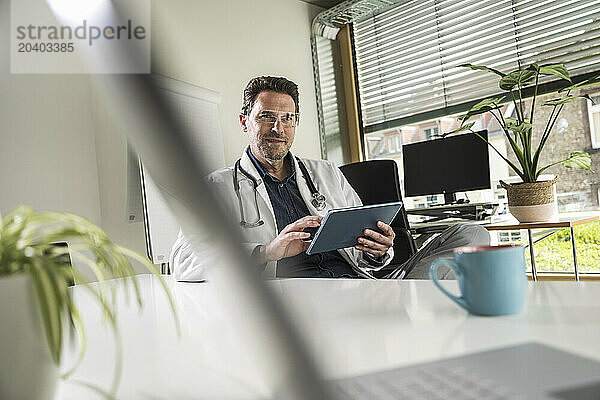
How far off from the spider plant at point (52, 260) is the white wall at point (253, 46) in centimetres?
222

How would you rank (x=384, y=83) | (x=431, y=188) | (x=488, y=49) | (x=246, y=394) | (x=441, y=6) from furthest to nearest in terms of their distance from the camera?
(x=384, y=83), (x=441, y=6), (x=488, y=49), (x=431, y=188), (x=246, y=394)

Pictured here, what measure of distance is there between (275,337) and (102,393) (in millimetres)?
318

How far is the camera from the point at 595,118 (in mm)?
2738

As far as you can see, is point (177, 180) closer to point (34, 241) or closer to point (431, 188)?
point (34, 241)

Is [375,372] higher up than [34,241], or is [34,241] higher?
[34,241]

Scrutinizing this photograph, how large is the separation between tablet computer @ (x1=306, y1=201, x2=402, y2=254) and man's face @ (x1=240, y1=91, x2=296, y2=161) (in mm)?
578

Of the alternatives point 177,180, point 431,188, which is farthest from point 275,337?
point 431,188

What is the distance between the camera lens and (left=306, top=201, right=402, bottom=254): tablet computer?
1.19 meters

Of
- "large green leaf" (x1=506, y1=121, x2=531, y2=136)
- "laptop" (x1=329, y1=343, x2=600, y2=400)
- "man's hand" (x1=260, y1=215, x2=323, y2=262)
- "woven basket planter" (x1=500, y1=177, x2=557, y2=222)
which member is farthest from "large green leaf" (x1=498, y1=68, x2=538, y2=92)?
"laptop" (x1=329, y1=343, x2=600, y2=400)

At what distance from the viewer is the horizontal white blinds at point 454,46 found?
9.07ft

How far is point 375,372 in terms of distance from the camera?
0.36 meters

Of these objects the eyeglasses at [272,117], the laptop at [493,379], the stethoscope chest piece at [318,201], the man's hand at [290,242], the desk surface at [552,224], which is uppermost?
the eyeglasses at [272,117]

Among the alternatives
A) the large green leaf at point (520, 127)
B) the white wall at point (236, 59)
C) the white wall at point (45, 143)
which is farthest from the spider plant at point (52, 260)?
the large green leaf at point (520, 127)

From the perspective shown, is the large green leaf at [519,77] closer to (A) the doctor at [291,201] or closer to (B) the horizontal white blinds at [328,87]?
(A) the doctor at [291,201]
